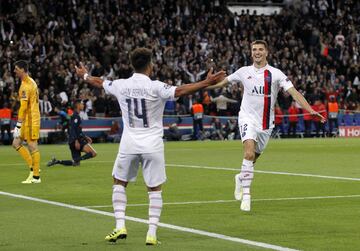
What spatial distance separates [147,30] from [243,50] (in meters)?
5.10

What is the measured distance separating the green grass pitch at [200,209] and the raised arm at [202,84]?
1.67 meters

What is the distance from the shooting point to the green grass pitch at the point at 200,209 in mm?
10672

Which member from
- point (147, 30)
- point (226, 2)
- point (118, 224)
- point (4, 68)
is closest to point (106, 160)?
point (4, 68)

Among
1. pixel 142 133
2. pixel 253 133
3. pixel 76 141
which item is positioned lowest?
pixel 76 141

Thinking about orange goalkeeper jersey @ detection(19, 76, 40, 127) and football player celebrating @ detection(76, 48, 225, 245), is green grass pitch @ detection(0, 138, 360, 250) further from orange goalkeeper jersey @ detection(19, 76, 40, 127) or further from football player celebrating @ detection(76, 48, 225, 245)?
orange goalkeeper jersey @ detection(19, 76, 40, 127)

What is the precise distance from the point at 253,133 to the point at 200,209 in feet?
5.03

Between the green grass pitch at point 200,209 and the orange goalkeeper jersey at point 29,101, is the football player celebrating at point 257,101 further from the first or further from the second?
the orange goalkeeper jersey at point 29,101

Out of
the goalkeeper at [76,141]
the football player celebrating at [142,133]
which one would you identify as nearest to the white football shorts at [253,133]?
the football player celebrating at [142,133]

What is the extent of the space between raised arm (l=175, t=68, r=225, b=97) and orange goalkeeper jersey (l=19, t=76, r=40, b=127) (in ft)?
32.3

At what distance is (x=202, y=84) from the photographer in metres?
10.1

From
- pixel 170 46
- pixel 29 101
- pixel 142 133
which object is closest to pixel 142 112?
pixel 142 133

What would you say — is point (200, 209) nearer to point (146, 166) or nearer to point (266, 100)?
point (266, 100)

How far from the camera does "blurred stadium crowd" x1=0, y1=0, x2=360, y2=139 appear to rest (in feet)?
138

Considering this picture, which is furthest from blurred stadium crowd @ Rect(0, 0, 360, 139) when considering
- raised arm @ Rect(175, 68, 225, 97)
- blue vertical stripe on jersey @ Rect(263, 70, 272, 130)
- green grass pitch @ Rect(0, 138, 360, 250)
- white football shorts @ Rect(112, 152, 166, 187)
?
raised arm @ Rect(175, 68, 225, 97)
